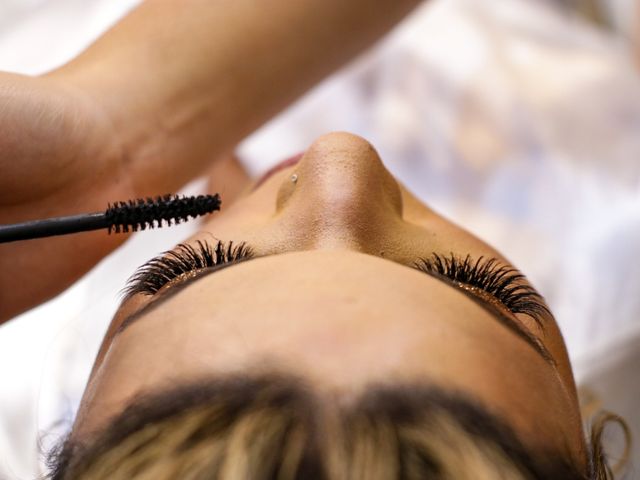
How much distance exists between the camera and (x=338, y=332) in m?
0.49

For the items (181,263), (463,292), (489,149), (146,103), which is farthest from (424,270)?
(489,149)

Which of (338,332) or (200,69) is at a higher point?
(200,69)

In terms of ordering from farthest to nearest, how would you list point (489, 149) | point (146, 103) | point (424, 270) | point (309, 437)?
point (489, 149)
point (146, 103)
point (424, 270)
point (309, 437)

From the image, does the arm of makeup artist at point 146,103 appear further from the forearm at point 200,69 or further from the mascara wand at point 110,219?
the mascara wand at point 110,219

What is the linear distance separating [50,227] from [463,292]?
29cm

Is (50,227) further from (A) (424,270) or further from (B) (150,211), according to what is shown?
(A) (424,270)

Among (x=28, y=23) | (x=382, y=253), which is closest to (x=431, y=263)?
(x=382, y=253)

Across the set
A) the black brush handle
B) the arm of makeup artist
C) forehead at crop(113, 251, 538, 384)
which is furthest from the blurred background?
forehead at crop(113, 251, 538, 384)

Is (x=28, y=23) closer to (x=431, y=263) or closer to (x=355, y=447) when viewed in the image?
(x=431, y=263)

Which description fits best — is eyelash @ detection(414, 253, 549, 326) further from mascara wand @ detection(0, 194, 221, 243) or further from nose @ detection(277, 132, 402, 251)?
mascara wand @ detection(0, 194, 221, 243)

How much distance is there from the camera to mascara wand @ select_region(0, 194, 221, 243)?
2.02 ft

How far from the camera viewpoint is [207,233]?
2.22 ft

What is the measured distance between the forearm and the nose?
0.25m

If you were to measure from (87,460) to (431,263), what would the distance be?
269 mm
